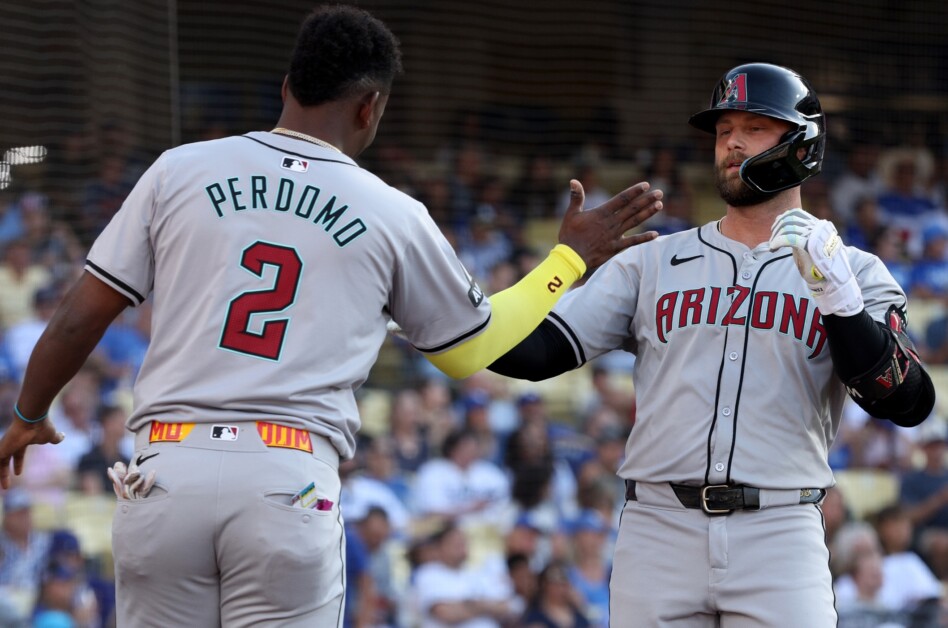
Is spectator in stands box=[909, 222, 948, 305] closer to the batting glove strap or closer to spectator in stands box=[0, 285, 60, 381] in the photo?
spectator in stands box=[0, 285, 60, 381]

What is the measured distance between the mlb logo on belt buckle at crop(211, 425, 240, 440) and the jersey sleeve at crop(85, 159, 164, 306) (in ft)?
1.10

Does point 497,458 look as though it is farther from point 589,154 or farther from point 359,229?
point 359,229

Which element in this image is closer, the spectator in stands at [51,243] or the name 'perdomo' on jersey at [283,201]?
the name 'perdomo' on jersey at [283,201]

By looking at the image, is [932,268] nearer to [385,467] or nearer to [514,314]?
[385,467]

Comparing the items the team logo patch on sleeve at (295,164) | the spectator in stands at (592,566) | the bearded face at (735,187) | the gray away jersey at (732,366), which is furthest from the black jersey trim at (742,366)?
the spectator in stands at (592,566)

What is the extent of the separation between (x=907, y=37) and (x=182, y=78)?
7145 millimetres

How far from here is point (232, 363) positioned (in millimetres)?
2506

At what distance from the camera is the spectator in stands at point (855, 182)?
10656mm

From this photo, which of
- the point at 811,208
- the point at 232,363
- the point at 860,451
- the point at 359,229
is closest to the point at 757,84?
the point at 359,229

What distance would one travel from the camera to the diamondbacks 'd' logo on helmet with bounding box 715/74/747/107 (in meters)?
3.23

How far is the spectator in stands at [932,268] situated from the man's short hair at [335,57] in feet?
25.4

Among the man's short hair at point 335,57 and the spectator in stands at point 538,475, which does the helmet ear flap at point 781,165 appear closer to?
the man's short hair at point 335,57

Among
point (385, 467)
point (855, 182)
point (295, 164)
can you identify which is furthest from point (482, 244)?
point (295, 164)

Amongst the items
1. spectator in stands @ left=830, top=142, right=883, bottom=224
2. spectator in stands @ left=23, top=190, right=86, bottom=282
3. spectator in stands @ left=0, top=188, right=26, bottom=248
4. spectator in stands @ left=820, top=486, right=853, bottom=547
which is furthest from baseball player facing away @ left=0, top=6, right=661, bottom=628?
spectator in stands @ left=830, top=142, right=883, bottom=224
